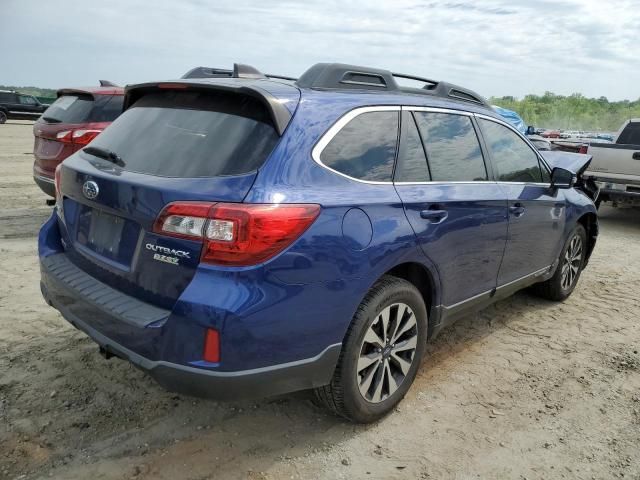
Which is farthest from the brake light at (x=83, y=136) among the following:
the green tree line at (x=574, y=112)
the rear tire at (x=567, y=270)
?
the green tree line at (x=574, y=112)

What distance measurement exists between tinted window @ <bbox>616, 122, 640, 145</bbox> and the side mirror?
22.7 ft

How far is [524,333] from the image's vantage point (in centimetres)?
437

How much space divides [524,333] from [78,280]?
333 cm

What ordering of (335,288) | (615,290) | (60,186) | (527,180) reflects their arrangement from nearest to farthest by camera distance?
1. (335,288)
2. (60,186)
3. (527,180)
4. (615,290)

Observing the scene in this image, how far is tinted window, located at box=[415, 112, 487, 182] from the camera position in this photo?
3234 mm

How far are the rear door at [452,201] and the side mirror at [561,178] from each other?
3.09ft

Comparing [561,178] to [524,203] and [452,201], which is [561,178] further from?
[452,201]

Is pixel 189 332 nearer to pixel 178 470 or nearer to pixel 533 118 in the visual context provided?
pixel 178 470

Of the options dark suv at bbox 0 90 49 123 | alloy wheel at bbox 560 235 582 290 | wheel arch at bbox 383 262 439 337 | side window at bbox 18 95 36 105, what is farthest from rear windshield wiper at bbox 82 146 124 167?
side window at bbox 18 95 36 105

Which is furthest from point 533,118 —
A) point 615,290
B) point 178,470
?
point 178,470

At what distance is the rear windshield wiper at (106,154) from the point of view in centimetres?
273

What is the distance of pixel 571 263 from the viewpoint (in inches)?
202

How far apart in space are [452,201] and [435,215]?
0.21 m

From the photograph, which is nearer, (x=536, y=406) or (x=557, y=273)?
(x=536, y=406)
